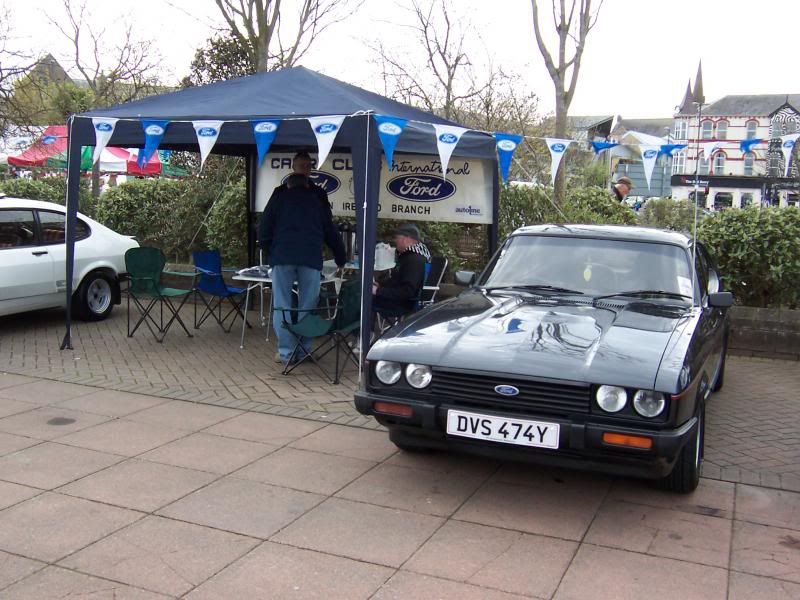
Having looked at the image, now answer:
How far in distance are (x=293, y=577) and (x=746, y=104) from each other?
2953 inches

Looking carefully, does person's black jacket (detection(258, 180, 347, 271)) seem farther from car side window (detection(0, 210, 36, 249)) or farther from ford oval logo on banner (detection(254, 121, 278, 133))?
car side window (detection(0, 210, 36, 249))

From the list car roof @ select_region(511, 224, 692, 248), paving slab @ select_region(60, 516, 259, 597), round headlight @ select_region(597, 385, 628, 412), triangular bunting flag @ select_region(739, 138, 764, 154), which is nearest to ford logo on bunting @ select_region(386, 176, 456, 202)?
car roof @ select_region(511, 224, 692, 248)

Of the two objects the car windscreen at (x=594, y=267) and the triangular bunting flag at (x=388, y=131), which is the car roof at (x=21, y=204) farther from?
the car windscreen at (x=594, y=267)

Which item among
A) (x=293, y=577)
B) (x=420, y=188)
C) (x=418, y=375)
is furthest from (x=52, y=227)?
(x=293, y=577)

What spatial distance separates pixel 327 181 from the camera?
9734 mm

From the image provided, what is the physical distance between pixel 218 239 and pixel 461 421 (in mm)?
7979

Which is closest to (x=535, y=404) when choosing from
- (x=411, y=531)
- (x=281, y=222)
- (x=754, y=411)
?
(x=411, y=531)

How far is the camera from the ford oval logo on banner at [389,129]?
6320 mm

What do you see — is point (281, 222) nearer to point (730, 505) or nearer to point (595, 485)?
point (595, 485)

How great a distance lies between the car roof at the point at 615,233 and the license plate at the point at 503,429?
7.09 feet

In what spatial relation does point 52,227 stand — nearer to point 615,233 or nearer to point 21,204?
point 21,204

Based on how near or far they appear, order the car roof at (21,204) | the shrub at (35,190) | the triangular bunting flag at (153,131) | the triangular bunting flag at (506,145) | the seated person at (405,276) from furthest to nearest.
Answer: the shrub at (35,190), the car roof at (21,204), the triangular bunting flag at (506,145), the seated person at (405,276), the triangular bunting flag at (153,131)

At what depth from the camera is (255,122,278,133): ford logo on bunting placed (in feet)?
21.7

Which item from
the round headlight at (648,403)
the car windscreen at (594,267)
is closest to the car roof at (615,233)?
the car windscreen at (594,267)
